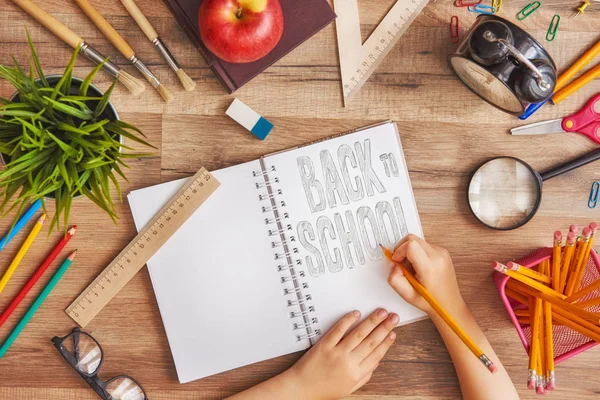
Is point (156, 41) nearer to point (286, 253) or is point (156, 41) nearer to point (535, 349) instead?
point (286, 253)

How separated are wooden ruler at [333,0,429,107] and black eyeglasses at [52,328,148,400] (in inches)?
25.7

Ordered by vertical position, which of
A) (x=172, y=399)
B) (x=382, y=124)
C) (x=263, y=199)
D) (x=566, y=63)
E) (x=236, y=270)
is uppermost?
(x=566, y=63)

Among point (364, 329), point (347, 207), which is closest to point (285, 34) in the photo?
point (347, 207)

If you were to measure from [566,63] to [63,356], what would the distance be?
3.47 ft

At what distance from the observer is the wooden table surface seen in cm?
92

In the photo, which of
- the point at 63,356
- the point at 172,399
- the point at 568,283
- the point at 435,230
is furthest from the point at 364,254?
the point at 63,356

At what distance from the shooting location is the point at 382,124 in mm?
926

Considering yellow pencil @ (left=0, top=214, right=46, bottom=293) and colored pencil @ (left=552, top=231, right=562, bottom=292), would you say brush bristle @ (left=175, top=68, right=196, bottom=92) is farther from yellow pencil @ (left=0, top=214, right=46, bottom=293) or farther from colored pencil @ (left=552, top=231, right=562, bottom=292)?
colored pencil @ (left=552, top=231, right=562, bottom=292)

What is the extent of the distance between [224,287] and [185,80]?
1.24 feet

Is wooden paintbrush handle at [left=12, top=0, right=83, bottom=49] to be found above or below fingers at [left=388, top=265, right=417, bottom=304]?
above

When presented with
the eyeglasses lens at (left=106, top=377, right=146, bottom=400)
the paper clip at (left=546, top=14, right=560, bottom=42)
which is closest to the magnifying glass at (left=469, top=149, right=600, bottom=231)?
the paper clip at (left=546, top=14, right=560, bottom=42)

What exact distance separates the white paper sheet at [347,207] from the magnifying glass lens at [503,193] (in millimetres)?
119

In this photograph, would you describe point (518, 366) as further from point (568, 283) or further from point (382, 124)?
point (382, 124)

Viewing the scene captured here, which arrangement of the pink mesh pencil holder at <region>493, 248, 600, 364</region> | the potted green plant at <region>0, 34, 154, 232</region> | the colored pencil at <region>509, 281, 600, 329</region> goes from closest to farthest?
the potted green plant at <region>0, 34, 154, 232</region>, the colored pencil at <region>509, 281, 600, 329</region>, the pink mesh pencil holder at <region>493, 248, 600, 364</region>
